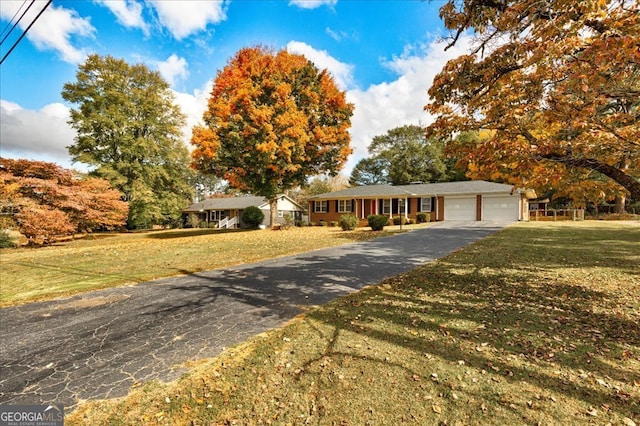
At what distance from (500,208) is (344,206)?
13658 millimetres

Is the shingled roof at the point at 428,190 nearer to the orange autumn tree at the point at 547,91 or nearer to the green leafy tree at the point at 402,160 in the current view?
the green leafy tree at the point at 402,160

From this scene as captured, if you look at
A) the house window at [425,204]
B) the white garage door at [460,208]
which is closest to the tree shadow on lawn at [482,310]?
the white garage door at [460,208]

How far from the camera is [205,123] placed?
20.2 m

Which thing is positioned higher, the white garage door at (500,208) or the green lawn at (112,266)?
the white garage door at (500,208)

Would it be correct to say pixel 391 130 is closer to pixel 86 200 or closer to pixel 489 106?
pixel 86 200

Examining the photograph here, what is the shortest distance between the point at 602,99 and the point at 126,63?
107 feet

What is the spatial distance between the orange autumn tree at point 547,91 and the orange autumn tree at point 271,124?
44.3ft

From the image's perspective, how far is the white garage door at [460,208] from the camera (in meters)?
25.5

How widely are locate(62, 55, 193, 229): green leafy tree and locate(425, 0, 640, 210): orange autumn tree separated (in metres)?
26.9

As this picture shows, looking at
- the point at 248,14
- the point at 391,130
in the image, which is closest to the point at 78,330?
the point at 248,14

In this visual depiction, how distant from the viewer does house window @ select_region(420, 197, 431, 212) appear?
88.9 ft

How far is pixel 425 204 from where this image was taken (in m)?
27.3

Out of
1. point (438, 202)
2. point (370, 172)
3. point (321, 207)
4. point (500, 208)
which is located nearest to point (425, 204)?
point (438, 202)

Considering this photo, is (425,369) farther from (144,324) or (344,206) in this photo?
(344,206)
